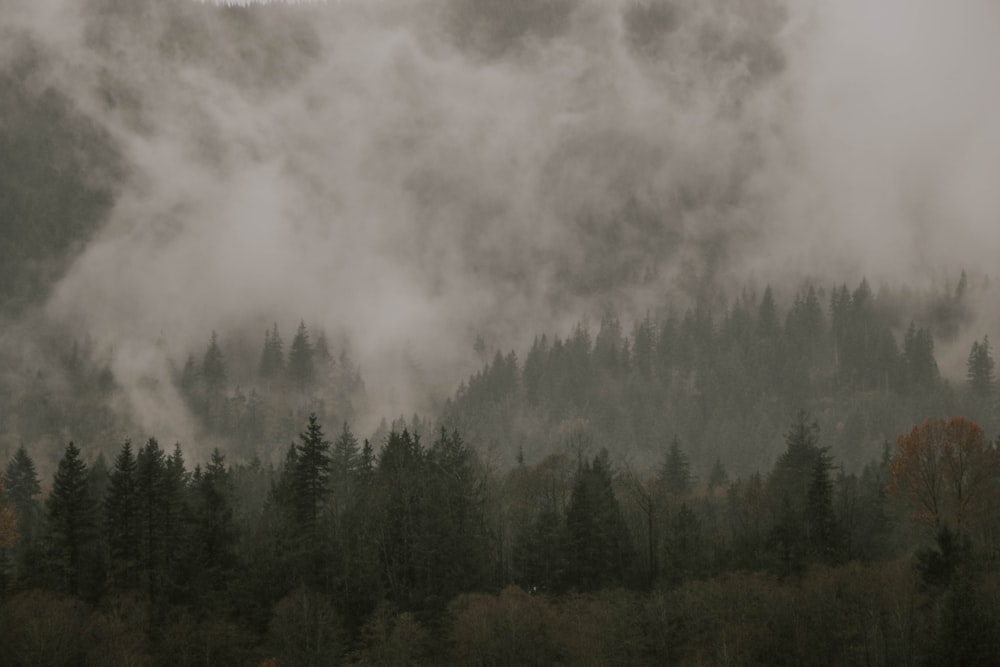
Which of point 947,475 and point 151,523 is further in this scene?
point 947,475

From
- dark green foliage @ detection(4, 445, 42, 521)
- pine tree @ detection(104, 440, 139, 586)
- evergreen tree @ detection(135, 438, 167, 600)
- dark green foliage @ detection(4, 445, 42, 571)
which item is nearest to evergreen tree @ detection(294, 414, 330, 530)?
evergreen tree @ detection(135, 438, 167, 600)

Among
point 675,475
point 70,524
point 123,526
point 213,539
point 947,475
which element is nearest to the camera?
point 70,524

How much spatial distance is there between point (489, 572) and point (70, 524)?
132ft

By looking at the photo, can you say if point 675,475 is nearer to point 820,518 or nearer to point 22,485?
point 820,518

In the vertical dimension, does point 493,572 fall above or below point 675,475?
below

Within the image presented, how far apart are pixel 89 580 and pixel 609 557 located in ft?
163

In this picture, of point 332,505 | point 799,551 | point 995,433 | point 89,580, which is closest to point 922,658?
point 799,551

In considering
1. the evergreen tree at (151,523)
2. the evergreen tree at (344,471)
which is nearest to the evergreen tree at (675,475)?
the evergreen tree at (344,471)

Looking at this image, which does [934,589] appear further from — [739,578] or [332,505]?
[332,505]

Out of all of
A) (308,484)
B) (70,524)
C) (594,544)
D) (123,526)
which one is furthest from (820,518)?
(70,524)

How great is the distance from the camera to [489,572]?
334ft

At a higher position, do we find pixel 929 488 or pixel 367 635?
pixel 929 488

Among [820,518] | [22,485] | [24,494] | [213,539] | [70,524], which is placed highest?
[22,485]

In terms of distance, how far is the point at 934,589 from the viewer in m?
76.7
